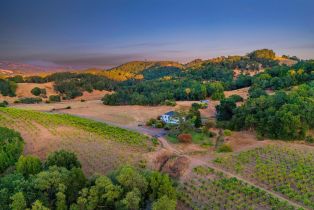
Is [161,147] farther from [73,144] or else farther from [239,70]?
[239,70]

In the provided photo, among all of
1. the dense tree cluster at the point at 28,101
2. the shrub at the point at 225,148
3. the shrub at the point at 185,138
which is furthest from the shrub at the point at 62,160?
the dense tree cluster at the point at 28,101

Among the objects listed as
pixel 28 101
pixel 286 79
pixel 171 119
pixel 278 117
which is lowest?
pixel 28 101

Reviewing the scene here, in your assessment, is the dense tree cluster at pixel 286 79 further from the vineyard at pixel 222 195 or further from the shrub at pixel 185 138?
the vineyard at pixel 222 195

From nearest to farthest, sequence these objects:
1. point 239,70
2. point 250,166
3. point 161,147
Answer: point 250,166, point 161,147, point 239,70

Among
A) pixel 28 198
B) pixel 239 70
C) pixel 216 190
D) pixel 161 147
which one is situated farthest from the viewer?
pixel 239 70

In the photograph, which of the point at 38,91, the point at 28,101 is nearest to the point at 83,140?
the point at 28,101

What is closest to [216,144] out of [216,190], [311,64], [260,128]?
[260,128]

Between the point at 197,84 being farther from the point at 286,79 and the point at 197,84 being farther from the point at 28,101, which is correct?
the point at 28,101
